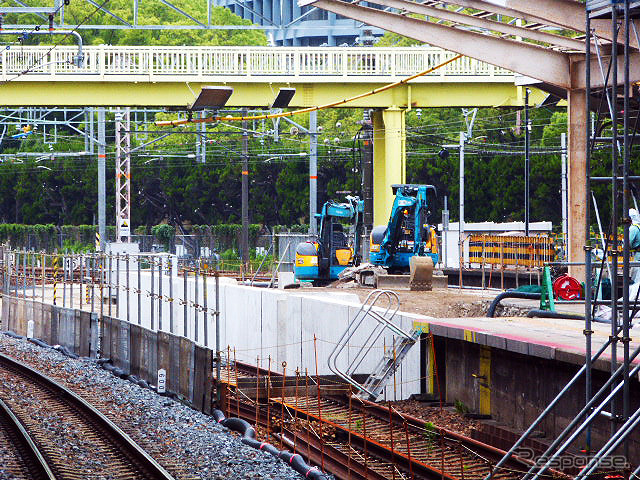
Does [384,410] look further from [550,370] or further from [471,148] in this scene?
[471,148]

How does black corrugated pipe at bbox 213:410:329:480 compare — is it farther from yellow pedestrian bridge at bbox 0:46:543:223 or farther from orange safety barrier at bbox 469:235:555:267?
yellow pedestrian bridge at bbox 0:46:543:223

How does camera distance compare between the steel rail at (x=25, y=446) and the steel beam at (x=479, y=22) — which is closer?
the steel rail at (x=25, y=446)

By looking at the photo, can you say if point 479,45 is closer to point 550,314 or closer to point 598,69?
point 598,69

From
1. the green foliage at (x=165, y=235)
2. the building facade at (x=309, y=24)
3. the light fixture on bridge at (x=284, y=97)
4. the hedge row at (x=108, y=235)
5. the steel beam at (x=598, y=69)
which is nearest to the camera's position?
the steel beam at (x=598, y=69)

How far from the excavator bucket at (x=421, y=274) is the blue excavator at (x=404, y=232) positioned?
1.35 m

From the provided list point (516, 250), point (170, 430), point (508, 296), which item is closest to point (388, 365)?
point (170, 430)

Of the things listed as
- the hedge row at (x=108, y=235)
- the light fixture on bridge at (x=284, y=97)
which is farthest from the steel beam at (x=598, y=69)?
the hedge row at (x=108, y=235)

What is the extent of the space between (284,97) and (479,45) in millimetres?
13150

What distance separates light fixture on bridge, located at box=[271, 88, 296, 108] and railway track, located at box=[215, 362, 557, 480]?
555 inches

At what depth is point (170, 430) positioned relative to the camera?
18531mm

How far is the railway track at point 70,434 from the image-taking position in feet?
50.9

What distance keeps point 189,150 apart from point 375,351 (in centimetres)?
5664

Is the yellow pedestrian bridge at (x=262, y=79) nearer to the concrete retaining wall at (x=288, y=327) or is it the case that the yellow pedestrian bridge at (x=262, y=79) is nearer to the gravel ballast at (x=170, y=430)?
the concrete retaining wall at (x=288, y=327)

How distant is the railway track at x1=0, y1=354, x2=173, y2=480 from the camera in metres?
15.5
